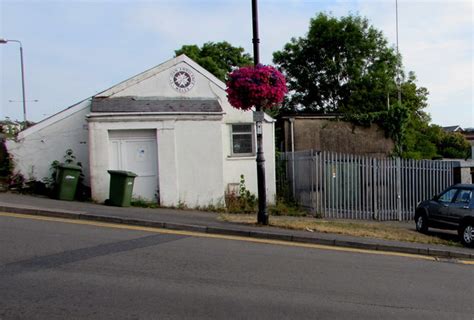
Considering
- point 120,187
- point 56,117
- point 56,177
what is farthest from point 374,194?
point 56,117

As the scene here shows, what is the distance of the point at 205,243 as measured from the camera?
9.25 metres

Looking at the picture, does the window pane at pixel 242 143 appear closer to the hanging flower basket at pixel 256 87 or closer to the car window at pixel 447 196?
the hanging flower basket at pixel 256 87

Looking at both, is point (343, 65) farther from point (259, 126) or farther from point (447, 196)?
point (259, 126)

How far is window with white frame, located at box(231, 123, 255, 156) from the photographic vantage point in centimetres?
1677

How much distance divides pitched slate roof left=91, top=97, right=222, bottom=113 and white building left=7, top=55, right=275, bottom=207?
0.10ft

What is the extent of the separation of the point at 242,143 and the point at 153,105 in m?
3.53

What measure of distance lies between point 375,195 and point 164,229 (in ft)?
28.1

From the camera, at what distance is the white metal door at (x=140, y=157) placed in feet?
48.5

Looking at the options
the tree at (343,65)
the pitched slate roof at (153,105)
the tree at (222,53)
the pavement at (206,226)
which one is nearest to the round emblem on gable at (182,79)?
the pitched slate roof at (153,105)

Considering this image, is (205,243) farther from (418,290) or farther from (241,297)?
(418,290)

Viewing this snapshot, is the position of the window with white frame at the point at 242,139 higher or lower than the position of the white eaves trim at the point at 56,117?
lower

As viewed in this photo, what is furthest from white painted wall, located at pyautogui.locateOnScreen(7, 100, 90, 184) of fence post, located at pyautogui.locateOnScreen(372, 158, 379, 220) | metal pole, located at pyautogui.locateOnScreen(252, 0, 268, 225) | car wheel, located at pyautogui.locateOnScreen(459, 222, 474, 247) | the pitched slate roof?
car wheel, located at pyautogui.locateOnScreen(459, 222, 474, 247)

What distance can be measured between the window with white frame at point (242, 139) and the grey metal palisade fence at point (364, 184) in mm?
1807

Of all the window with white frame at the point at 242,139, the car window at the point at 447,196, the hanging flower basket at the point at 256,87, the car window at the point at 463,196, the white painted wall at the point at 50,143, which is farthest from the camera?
the window with white frame at the point at 242,139
